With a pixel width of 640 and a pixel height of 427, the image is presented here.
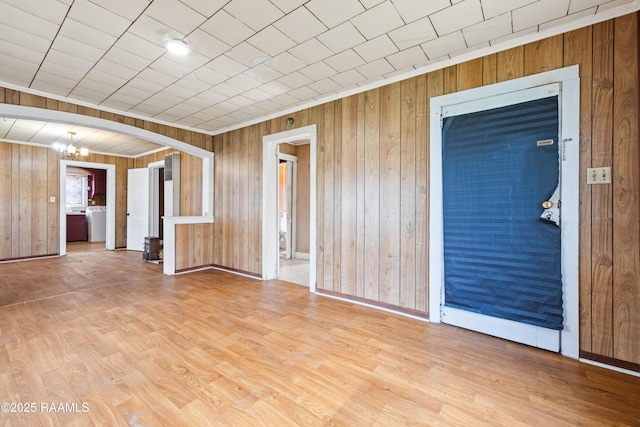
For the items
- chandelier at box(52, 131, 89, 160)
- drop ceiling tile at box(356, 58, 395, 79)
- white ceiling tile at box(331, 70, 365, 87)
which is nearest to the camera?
drop ceiling tile at box(356, 58, 395, 79)

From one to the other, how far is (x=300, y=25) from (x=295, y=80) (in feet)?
3.12

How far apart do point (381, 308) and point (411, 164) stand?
5.45 feet

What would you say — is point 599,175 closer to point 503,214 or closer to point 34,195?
point 503,214

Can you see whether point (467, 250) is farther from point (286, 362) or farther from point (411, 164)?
point (286, 362)

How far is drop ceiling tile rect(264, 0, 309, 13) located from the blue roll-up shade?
5.57 feet

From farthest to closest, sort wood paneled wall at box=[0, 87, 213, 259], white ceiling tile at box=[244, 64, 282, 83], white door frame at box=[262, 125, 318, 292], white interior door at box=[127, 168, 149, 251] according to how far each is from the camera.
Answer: white interior door at box=[127, 168, 149, 251]
wood paneled wall at box=[0, 87, 213, 259]
white door frame at box=[262, 125, 318, 292]
white ceiling tile at box=[244, 64, 282, 83]

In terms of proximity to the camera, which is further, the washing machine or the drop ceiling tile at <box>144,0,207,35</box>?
the washing machine

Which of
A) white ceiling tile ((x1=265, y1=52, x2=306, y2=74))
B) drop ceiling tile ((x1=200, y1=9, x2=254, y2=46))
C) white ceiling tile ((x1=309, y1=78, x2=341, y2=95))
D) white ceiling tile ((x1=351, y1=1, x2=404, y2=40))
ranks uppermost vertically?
white ceiling tile ((x1=309, y1=78, x2=341, y2=95))

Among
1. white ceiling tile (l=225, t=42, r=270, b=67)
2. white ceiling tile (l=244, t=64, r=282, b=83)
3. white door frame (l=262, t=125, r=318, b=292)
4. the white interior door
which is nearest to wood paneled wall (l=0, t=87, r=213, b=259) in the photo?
the white interior door

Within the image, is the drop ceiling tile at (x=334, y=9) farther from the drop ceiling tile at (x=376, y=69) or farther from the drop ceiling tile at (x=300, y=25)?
the drop ceiling tile at (x=376, y=69)

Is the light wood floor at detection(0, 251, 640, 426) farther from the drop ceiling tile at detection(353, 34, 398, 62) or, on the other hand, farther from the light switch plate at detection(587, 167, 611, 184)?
the drop ceiling tile at detection(353, 34, 398, 62)

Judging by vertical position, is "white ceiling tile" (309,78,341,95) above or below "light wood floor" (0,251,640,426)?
above

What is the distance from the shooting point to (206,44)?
2400 millimetres

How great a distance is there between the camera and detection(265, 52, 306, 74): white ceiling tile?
262cm
